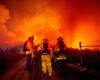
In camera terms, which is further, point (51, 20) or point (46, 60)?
point (51, 20)

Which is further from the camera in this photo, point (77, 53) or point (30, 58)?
point (77, 53)

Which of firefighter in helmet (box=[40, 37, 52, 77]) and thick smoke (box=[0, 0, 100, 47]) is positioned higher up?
thick smoke (box=[0, 0, 100, 47])

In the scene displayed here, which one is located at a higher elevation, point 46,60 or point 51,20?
point 51,20

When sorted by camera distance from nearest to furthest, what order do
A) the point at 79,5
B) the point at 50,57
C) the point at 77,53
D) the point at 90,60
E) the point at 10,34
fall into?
the point at 50,57
the point at 90,60
the point at 77,53
the point at 10,34
the point at 79,5

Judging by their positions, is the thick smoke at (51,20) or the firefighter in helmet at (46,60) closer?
the firefighter in helmet at (46,60)

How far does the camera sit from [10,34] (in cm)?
1639

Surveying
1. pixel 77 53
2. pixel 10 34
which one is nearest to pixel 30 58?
pixel 77 53

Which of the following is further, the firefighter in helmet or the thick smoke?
the thick smoke

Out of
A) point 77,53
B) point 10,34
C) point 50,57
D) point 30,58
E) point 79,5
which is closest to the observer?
point 50,57

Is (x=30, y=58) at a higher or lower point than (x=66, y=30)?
lower

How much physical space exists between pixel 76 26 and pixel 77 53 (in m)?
4.98

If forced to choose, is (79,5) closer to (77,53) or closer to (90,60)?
(77,53)

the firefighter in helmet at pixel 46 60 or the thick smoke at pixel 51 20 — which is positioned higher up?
the thick smoke at pixel 51 20

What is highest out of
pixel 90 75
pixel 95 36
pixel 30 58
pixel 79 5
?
pixel 79 5
